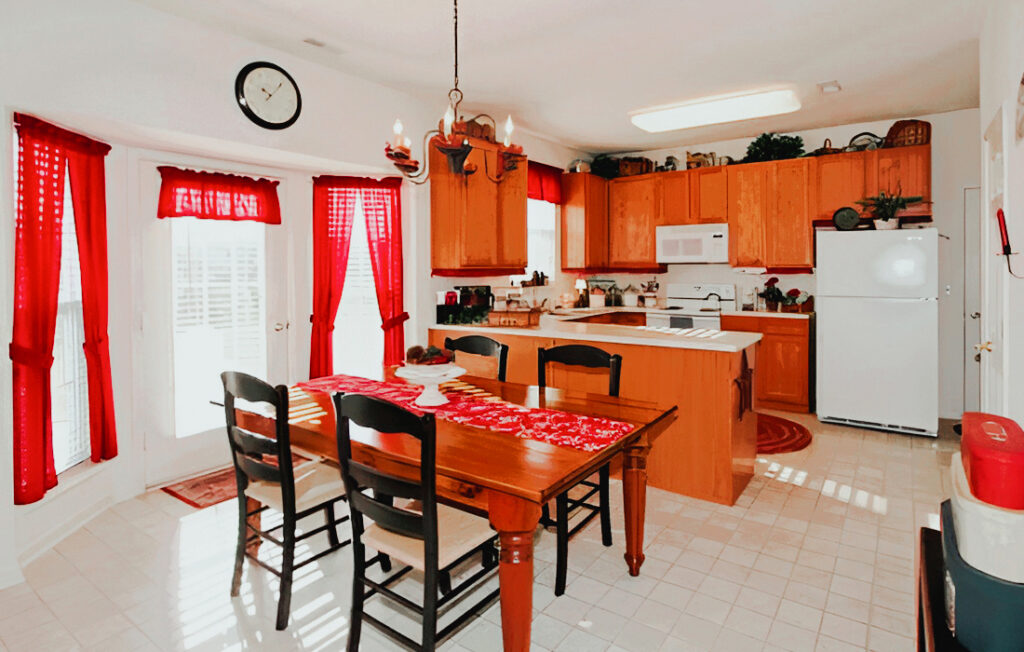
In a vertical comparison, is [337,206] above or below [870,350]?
above

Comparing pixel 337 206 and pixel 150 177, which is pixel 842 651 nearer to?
pixel 337 206

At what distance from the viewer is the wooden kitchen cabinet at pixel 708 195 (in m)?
5.73

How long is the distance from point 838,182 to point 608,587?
14.5ft

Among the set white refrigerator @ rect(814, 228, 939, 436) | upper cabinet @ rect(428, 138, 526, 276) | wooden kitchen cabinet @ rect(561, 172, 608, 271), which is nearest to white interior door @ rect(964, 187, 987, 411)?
white refrigerator @ rect(814, 228, 939, 436)

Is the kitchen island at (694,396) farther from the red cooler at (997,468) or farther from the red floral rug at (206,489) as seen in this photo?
the red cooler at (997,468)

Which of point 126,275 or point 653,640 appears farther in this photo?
point 126,275

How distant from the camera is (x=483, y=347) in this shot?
3.17 m

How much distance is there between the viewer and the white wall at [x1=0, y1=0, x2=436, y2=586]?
8.18 feet

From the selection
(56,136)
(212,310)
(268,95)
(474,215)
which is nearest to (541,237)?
(474,215)

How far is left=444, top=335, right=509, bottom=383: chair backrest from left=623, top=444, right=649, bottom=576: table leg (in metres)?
0.88

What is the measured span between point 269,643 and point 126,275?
7.97 feet

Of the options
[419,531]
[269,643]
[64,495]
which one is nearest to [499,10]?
[419,531]

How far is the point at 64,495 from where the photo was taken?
2930 millimetres

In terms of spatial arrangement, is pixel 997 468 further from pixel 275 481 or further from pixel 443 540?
pixel 275 481
